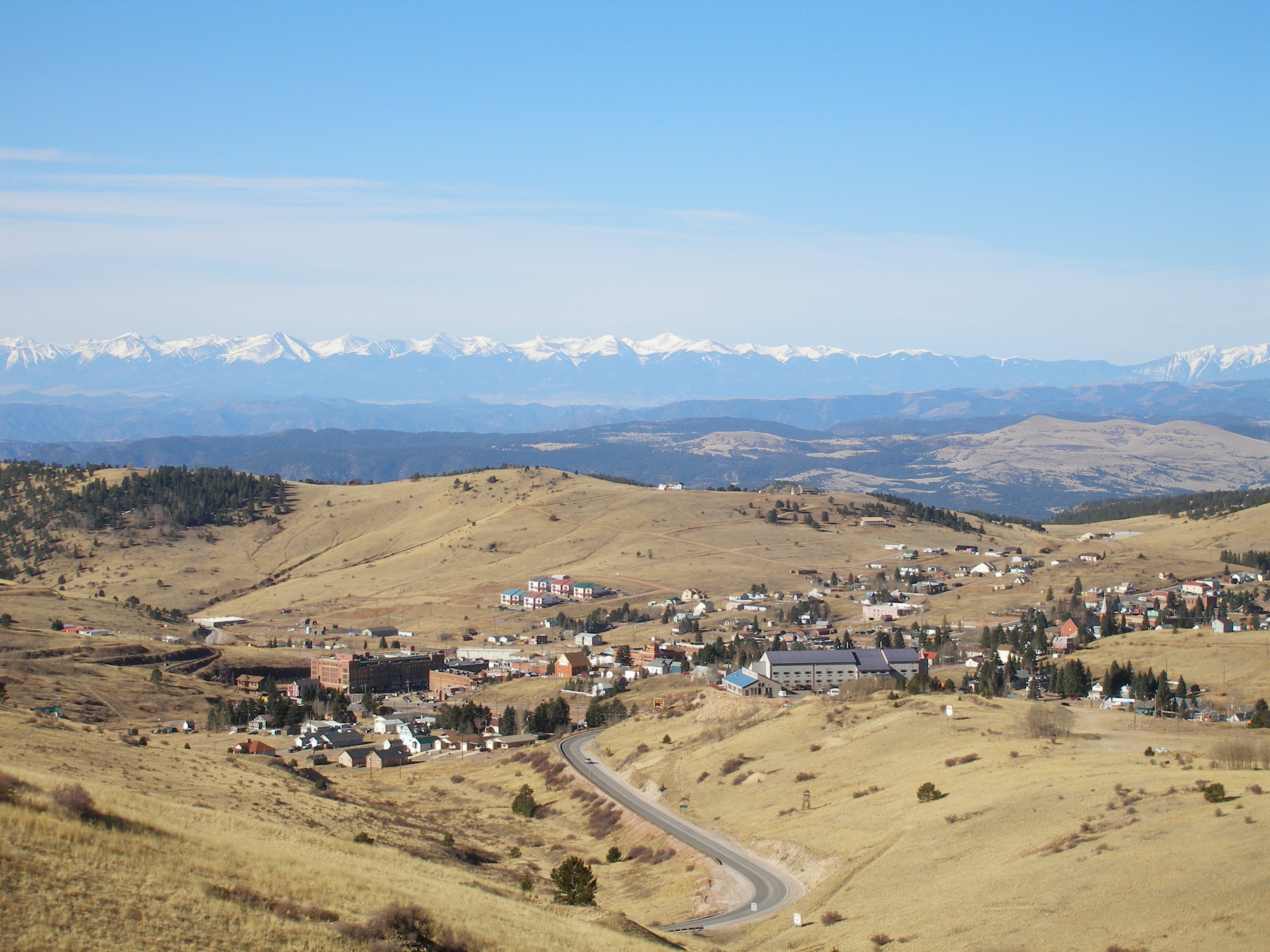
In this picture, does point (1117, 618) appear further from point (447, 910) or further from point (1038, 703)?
point (447, 910)

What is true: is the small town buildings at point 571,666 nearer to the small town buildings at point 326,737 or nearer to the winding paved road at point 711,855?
the small town buildings at point 326,737

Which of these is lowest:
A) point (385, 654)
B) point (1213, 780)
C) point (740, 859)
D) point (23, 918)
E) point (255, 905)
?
point (385, 654)

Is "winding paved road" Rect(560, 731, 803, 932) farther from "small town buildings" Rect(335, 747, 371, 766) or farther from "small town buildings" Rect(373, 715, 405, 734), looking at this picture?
"small town buildings" Rect(373, 715, 405, 734)

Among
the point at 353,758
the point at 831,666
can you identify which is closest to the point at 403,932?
the point at 353,758

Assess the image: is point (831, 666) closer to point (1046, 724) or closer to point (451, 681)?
point (451, 681)

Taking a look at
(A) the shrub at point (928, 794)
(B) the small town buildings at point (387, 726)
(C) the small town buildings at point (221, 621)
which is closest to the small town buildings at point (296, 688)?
(B) the small town buildings at point (387, 726)

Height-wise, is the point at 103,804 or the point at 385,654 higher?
the point at 103,804

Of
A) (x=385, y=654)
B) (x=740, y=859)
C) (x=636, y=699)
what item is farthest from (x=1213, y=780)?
(x=385, y=654)
